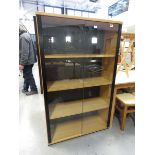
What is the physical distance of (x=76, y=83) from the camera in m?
1.73

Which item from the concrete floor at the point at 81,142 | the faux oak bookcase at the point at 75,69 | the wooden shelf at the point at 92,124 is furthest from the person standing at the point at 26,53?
the wooden shelf at the point at 92,124

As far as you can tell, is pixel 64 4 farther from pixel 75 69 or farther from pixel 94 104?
pixel 94 104

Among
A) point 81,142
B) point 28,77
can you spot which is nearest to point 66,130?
point 81,142

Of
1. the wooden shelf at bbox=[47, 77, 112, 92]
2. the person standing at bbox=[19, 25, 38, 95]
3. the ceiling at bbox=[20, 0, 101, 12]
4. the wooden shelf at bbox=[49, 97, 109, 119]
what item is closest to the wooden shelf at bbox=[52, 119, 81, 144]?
the wooden shelf at bbox=[49, 97, 109, 119]

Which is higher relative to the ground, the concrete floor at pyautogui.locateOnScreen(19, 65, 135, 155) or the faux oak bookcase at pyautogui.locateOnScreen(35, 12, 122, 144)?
the faux oak bookcase at pyautogui.locateOnScreen(35, 12, 122, 144)

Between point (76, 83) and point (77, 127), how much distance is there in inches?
27.7

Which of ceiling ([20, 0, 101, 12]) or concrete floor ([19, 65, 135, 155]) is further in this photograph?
ceiling ([20, 0, 101, 12])

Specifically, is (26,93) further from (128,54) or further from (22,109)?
(128,54)

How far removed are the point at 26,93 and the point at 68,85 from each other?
2011 mm

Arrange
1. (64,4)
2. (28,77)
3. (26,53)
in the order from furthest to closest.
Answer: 1. (64,4)
2. (28,77)
3. (26,53)

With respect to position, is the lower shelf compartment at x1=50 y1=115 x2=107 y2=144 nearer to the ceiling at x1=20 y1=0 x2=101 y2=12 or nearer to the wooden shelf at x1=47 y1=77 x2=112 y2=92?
the wooden shelf at x1=47 y1=77 x2=112 y2=92

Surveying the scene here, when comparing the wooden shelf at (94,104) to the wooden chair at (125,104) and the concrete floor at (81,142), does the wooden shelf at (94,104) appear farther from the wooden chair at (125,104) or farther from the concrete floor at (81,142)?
the concrete floor at (81,142)

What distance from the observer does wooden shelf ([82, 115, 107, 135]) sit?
6.28ft
